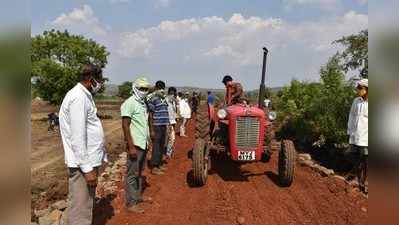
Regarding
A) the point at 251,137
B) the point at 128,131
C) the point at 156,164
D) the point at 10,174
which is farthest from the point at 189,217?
the point at 10,174

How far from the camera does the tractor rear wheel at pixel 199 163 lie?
7.61 metres

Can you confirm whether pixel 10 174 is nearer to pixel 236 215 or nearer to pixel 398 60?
pixel 398 60

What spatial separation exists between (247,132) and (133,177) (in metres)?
2.52

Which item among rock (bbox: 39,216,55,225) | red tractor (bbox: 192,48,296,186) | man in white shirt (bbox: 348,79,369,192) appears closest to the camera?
rock (bbox: 39,216,55,225)

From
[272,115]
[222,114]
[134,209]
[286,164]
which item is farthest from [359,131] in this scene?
[134,209]

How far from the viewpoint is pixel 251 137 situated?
786cm

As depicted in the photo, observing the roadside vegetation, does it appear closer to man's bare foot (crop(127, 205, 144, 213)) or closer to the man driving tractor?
the man driving tractor

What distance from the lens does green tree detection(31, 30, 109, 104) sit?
29.5 metres

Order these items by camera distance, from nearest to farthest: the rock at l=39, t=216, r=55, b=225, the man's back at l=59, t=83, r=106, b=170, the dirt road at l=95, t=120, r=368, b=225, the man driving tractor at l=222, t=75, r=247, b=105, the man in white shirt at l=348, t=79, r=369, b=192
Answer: the man's back at l=59, t=83, r=106, b=170 < the rock at l=39, t=216, r=55, b=225 < the dirt road at l=95, t=120, r=368, b=225 < the man in white shirt at l=348, t=79, r=369, b=192 < the man driving tractor at l=222, t=75, r=247, b=105

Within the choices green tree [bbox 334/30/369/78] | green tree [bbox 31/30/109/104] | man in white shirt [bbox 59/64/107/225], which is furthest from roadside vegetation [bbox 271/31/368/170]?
green tree [bbox 31/30/109/104]

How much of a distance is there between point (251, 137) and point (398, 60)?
625cm

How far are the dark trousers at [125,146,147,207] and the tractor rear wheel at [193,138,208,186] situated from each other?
1.28m

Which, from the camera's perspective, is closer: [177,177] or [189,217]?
[189,217]

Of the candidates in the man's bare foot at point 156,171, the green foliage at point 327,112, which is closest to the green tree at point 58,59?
the green foliage at point 327,112
